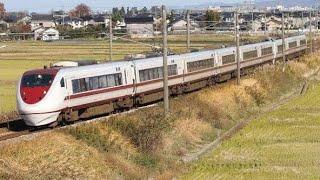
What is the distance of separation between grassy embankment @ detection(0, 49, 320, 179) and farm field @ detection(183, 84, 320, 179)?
466mm

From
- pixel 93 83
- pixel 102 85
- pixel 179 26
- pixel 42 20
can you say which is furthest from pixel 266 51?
pixel 42 20

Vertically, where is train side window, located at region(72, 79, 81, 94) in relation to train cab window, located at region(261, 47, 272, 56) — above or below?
above

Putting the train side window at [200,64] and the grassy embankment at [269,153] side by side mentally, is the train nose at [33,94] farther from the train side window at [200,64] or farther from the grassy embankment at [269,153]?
the train side window at [200,64]

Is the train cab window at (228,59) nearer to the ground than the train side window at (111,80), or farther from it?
nearer to the ground

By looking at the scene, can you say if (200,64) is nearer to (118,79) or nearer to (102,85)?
(118,79)

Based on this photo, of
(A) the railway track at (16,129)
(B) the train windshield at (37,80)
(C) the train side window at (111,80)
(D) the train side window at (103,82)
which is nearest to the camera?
(A) the railway track at (16,129)

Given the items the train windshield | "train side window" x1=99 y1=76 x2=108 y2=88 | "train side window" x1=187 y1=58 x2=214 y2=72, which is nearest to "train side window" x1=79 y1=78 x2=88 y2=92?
"train side window" x1=99 y1=76 x2=108 y2=88

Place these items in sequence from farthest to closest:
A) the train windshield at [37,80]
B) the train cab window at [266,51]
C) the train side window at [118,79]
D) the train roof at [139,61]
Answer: the train cab window at [266,51] → the train side window at [118,79] → the train roof at [139,61] → the train windshield at [37,80]

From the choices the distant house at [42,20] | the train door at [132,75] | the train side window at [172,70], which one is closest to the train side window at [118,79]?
the train door at [132,75]

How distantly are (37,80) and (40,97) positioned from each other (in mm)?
840

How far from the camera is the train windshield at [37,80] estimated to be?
→ 21.7 meters

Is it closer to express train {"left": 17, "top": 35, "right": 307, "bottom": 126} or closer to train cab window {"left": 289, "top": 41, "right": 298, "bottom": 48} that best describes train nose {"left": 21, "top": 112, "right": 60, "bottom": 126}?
express train {"left": 17, "top": 35, "right": 307, "bottom": 126}

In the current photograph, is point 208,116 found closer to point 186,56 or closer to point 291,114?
point 291,114

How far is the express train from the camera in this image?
21.4 metres
